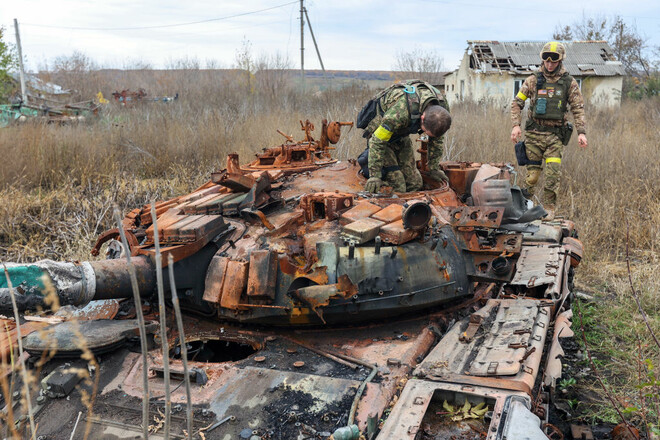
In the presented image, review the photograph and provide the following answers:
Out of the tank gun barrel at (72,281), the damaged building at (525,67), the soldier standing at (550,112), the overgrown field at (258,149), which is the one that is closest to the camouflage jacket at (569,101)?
the soldier standing at (550,112)

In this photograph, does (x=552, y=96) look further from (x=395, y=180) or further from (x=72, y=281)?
(x=72, y=281)

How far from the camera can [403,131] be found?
529 cm

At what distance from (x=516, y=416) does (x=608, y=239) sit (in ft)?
23.1

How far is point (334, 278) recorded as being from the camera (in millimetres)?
3871

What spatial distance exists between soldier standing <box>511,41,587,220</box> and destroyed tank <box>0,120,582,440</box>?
3.07 metres

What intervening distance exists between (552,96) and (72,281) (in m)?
6.38

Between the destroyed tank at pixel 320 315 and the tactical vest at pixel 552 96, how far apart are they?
3112 mm

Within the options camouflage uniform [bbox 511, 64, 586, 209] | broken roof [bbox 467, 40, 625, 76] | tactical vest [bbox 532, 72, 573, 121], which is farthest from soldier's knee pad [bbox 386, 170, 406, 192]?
broken roof [bbox 467, 40, 625, 76]

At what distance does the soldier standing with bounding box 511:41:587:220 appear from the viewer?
7582 millimetres

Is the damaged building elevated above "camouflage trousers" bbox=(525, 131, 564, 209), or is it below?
above

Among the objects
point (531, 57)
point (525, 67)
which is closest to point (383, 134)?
point (525, 67)

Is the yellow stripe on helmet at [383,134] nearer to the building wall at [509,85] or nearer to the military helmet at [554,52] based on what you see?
the military helmet at [554,52]

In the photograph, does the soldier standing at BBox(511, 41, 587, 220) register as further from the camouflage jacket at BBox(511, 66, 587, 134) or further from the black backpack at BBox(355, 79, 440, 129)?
the black backpack at BBox(355, 79, 440, 129)

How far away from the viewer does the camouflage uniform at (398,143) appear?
509 cm
